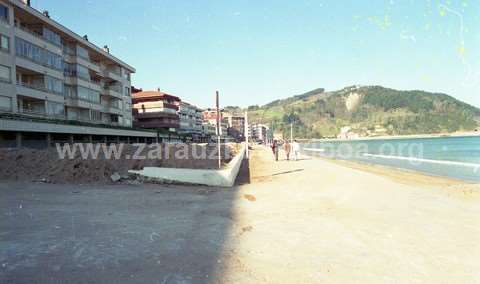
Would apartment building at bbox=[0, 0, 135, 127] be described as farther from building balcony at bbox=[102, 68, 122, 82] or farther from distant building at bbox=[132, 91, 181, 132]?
distant building at bbox=[132, 91, 181, 132]

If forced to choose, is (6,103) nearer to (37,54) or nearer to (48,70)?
(37,54)

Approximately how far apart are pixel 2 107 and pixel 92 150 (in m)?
20.1

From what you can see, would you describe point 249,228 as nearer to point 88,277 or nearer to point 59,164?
point 88,277

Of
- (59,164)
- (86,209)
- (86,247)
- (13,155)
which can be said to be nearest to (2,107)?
(13,155)

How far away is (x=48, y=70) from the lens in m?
38.8

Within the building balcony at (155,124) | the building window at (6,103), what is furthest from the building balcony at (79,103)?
the building balcony at (155,124)

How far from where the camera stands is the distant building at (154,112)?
85.1 meters

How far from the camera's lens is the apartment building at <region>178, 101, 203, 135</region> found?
102312 millimetres

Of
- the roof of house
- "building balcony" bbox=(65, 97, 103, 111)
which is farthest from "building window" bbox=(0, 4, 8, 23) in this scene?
the roof of house

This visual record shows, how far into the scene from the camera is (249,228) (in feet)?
22.4

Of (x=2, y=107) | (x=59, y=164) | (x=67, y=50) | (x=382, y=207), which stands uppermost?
(x=67, y=50)

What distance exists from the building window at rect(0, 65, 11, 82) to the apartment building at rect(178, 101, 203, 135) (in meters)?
66.8

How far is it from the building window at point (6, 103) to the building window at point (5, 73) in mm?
1830

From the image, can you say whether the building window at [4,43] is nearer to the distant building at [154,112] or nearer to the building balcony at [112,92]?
the building balcony at [112,92]
